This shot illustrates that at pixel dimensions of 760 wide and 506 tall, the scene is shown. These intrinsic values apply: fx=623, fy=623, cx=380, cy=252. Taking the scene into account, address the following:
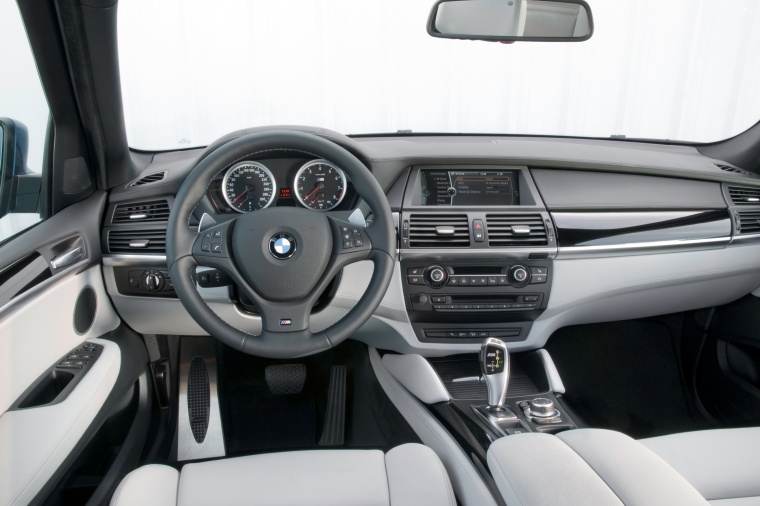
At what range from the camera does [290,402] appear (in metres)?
2.50

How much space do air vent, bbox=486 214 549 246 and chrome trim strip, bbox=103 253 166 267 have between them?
1.05m

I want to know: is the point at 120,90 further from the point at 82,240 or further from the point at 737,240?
the point at 737,240

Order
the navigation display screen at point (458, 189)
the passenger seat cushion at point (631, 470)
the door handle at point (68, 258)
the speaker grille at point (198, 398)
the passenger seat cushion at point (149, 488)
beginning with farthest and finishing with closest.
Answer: the speaker grille at point (198, 398) → the navigation display screen at point (458, 189) → the door handle at point (68, 258) → the passenger seat cushion at point (149, 488) → the passenger seat cushion at point (631, 470)

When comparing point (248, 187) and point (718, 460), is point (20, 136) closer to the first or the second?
point (248, 187)

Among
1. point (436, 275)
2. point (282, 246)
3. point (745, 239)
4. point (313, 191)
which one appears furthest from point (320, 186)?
point (745, 239)

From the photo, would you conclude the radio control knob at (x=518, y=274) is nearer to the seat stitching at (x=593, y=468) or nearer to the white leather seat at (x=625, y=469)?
the white leather seat at (x=625, y=469)

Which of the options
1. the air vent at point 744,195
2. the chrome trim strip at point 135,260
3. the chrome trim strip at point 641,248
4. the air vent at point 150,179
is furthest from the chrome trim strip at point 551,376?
the air vent at point 150,179

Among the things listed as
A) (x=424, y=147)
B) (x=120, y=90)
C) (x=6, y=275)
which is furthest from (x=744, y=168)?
(x=6, y=275)

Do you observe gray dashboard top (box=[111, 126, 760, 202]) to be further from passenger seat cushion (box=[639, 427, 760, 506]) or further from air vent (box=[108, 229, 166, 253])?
passenger seat cushion (box=[639, 427, 760, 506])

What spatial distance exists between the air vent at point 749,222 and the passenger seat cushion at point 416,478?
1.49 metres

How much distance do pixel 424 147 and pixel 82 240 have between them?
1.14 m

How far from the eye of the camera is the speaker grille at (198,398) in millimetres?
2318

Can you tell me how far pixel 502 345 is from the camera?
1.88 metres

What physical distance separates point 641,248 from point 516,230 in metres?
0.46
